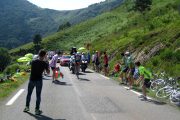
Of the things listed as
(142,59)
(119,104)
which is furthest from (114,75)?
(119,104)

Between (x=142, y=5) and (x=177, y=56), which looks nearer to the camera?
(x=177, y=56)

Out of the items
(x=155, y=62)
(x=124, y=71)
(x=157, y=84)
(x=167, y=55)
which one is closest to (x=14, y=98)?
(x=157, y=84)

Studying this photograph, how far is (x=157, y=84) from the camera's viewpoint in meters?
19.2

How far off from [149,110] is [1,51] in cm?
14163

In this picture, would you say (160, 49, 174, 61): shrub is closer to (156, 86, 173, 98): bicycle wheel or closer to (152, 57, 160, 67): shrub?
(152, 57, 160, 67): shrub

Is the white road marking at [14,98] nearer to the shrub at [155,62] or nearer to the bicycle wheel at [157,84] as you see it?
the bicycle wheel at [157,84]

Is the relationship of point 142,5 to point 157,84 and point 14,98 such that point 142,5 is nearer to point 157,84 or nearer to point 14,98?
point 157,84

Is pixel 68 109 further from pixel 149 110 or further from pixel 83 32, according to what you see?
pixel 83 32

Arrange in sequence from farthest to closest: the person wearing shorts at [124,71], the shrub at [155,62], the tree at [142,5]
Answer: the tree at [142,5]
the shrub at [155,62]
the person wearing shorts at [124,71]

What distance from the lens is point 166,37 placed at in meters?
31.2

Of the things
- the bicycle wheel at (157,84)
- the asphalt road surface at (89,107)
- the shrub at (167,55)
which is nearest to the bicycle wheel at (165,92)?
the asphalt road surface at (89,107)

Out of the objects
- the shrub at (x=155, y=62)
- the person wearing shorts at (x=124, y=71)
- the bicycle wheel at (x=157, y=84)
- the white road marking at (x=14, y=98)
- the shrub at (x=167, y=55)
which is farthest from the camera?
the shrub at (x=155, y=62)

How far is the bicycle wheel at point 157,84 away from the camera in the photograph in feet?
61.5

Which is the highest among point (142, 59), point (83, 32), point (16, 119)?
point (83, 32)
